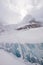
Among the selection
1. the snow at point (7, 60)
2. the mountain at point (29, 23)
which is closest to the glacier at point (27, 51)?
the snow at point (7, 60)

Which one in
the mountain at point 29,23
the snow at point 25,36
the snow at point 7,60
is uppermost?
the mountain at point 29,23

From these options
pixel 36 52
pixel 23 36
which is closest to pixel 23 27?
pixel 23 36

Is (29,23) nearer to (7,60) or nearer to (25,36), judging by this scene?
(25,36)

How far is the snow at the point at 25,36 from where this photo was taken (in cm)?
99

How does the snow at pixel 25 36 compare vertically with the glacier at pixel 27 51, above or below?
above

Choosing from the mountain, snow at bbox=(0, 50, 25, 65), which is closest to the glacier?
snow at bbox=(0, 50, 25, 65)

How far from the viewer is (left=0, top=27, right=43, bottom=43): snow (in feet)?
3.25

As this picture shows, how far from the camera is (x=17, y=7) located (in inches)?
45.4

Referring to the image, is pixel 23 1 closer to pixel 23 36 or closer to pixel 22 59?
pixel 23 36

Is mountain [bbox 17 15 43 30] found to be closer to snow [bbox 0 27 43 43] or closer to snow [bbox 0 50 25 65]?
snow [bbox 0 27 43 43]

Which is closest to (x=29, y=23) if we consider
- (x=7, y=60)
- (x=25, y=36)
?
(x=25, y=36)

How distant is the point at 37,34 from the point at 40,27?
0.06m

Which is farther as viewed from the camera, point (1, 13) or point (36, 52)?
point (1, 13)

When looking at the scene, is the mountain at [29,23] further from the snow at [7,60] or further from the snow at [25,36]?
the snow at [7,60]
